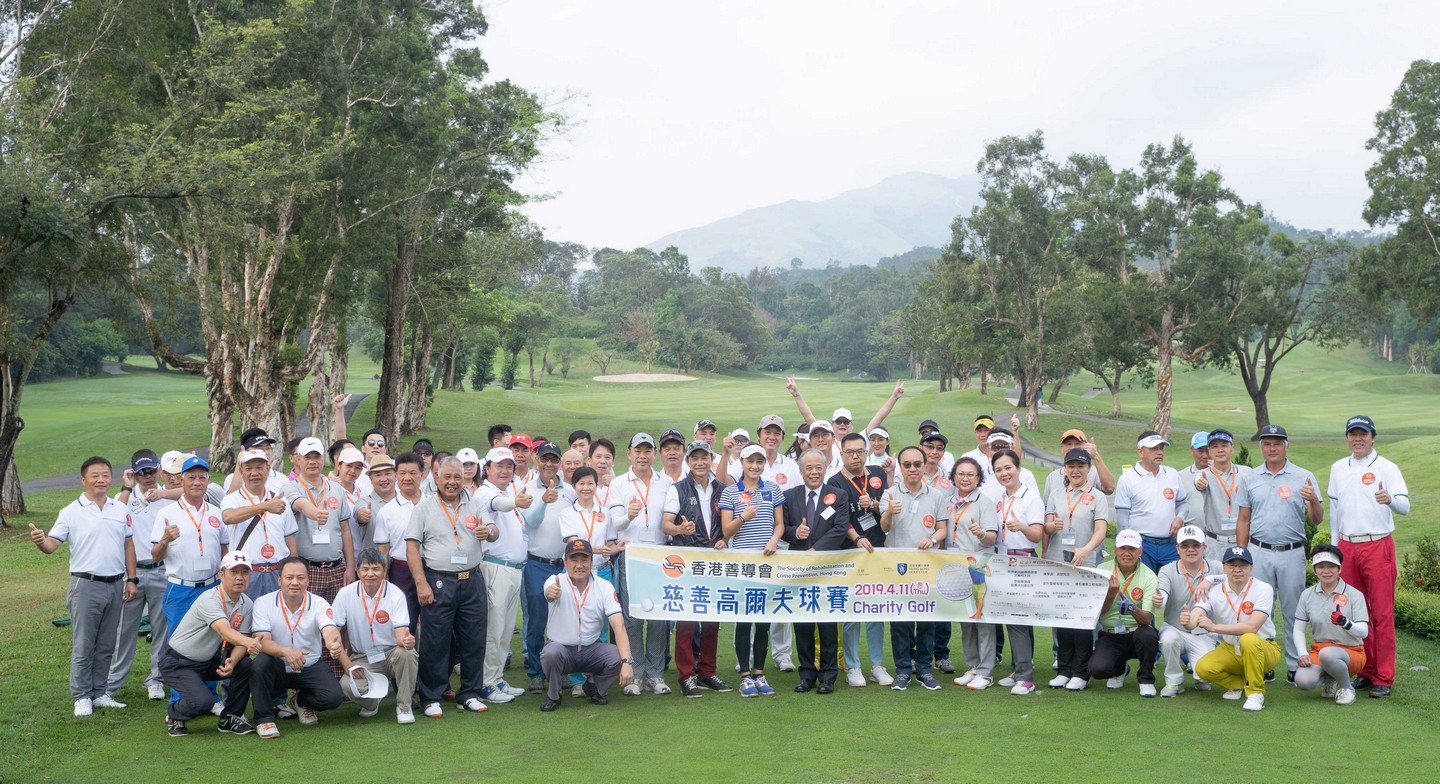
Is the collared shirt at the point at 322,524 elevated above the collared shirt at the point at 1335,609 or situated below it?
above

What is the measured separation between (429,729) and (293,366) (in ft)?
62.6

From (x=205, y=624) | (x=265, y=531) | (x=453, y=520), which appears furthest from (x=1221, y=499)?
(x=205, y=624)

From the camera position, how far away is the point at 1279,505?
8.62 meters

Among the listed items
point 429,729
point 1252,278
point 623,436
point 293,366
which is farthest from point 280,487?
point 1252,278

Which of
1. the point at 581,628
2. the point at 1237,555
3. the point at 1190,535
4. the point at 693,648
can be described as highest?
the point at 1190,535

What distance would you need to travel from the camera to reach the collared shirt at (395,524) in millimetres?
8289

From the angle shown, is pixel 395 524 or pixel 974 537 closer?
pixel 395 524

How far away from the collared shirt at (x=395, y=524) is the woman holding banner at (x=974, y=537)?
4184mm

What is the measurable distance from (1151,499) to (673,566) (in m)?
3.83

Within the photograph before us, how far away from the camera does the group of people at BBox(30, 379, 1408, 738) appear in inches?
301

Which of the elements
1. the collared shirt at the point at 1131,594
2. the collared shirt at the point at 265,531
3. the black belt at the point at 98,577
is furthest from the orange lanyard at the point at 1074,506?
the black belt at the point at 98,577

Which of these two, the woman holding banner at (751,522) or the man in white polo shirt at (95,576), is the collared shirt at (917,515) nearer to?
the woman holding banner at (751,522)

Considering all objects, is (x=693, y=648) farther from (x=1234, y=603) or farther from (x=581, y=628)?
(x=1234, y=603)

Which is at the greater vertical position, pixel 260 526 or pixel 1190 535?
pixel 260 526
